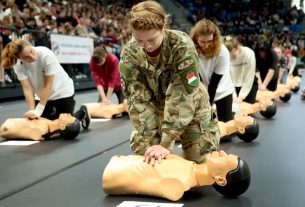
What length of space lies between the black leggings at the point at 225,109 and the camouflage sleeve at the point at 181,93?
6.51 feet

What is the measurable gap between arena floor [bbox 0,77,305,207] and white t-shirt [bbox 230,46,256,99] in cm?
50

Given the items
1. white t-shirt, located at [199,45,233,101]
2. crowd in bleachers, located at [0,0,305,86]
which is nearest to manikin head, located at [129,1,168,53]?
white t-shirt, located at [199,45,233,101]

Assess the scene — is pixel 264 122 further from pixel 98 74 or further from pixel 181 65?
pixel 181 65

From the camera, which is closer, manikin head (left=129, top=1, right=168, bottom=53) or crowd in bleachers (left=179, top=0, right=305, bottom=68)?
manikin head (left=129, top=1, right=168, bottom=53)

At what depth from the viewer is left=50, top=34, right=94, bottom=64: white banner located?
9.48 meters

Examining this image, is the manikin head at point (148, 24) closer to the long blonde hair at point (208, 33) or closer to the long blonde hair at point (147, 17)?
the long blonde hair at point (147, 17)

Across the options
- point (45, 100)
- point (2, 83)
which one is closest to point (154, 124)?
point (45, 100)

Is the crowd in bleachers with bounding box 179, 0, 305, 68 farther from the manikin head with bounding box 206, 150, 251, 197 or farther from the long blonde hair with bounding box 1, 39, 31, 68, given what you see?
the manikin head with bounding box 206, 150, 251, 197

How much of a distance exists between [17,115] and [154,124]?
4092 millimetres

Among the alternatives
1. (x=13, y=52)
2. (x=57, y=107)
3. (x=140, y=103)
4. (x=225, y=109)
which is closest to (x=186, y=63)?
(x=140, y=103)

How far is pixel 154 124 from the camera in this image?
8.50ft

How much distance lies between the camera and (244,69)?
17.5 ft

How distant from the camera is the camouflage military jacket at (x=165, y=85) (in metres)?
2.36

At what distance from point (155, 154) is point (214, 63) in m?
1.56
